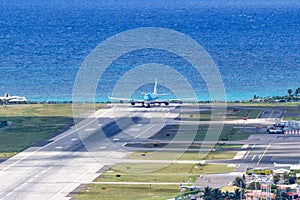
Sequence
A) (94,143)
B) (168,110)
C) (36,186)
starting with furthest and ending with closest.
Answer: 1. (168,110)
2. (94,143)
3. (36,186)

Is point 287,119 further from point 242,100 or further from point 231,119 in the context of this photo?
point 242,100

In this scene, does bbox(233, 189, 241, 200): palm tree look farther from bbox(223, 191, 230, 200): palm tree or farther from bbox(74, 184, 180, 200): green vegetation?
bbox(74, 184, 180, 200): green vegetation

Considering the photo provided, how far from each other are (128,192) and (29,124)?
45937 mm

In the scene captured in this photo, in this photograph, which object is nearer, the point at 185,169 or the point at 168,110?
the point at 185,169

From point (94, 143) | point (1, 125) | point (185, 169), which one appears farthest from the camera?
point (1, 125)

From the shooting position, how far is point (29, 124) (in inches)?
6570

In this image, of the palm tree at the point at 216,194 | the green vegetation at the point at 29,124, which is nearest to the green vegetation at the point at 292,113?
the green vegetation at the point at 29,124

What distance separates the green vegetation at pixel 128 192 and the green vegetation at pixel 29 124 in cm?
2212

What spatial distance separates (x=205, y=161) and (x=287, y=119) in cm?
3054

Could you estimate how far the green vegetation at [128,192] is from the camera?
4769 inches

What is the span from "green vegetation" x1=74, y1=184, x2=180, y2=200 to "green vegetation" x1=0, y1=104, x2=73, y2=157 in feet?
72.6

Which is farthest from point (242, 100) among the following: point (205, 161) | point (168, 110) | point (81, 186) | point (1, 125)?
point (81, 186)

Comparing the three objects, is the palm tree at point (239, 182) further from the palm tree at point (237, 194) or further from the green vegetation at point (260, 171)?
the green vegetation at point (260, 171)

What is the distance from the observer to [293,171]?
129 m
